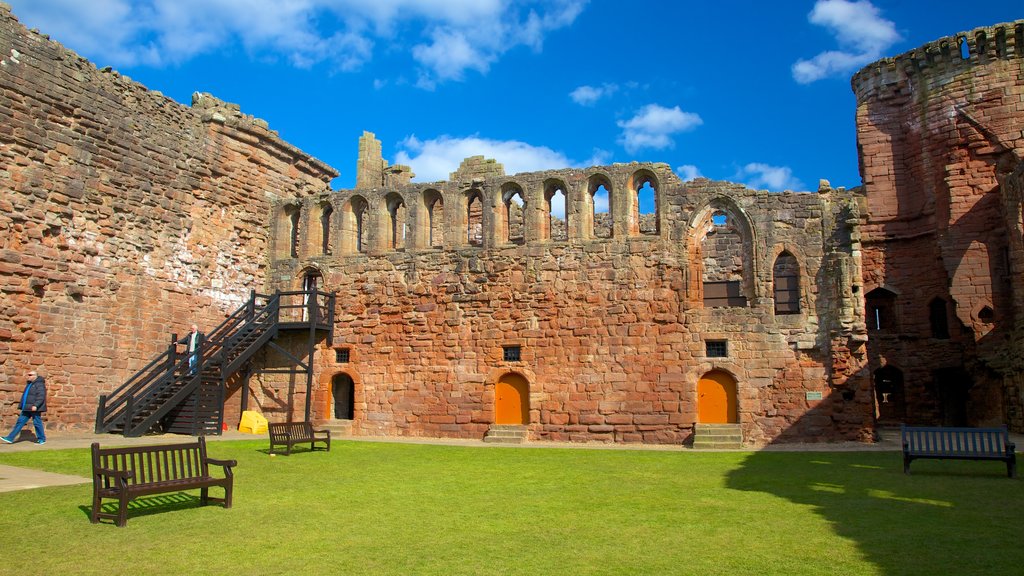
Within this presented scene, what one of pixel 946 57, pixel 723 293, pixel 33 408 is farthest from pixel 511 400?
pixel 946 57

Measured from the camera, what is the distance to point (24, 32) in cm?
1631

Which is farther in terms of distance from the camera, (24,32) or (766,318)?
(766,318)

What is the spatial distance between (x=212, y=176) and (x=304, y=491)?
45.6 feet

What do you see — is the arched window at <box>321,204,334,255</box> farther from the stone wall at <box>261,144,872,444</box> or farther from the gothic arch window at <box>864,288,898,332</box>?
the gothic arch window at <box>864,288,898,332</box>

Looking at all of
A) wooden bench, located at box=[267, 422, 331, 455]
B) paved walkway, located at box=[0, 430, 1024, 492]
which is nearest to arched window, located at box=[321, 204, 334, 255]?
paved walkway, located at box=[0, 430, 1024, 492]

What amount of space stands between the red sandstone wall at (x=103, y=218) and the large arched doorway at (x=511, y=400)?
8366 mm

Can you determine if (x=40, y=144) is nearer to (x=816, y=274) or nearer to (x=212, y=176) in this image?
(x=212, y=176)

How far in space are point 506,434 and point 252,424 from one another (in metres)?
6.70

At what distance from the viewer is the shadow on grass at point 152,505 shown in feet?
25.6

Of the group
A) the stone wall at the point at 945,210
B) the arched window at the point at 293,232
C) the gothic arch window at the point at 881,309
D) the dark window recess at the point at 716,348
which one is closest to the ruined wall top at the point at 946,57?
the stone wall at the point at 945,210

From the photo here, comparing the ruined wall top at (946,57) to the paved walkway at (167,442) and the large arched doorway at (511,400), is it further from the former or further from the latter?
the large arched doorway at (511,400)

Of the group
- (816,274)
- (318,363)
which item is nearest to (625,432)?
(816,274)

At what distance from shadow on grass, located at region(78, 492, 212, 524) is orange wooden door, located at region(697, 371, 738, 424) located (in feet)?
41.8

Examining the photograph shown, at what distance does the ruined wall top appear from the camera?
2388 cm
